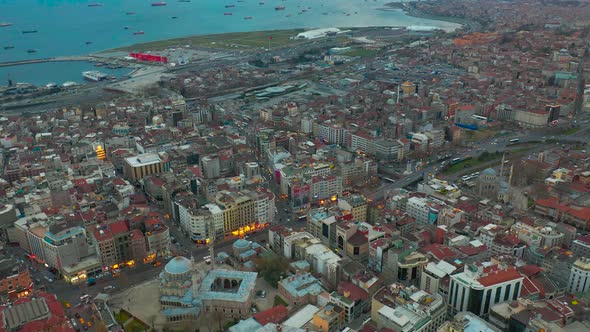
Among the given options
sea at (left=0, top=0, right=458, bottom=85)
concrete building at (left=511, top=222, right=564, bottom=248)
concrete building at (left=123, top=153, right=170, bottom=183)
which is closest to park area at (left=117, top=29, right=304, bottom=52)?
sea at (left=0, top=0, right=458, bottom=85)

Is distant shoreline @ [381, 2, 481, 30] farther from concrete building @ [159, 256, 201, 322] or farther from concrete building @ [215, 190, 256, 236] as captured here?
concrete building @ [159, 256, 201, 322]

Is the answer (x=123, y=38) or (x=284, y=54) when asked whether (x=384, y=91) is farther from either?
(x=123, y=38)

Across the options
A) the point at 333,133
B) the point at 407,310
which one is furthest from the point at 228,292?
the point at 333,133

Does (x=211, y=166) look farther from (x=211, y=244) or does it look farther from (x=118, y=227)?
(x=211, y=244)

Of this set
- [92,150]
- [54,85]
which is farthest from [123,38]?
[92,150]

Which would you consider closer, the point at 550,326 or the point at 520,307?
the point at 550,326

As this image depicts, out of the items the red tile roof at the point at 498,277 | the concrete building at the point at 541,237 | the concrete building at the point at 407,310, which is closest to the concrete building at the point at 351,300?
the concrete building at the point at 407,310
